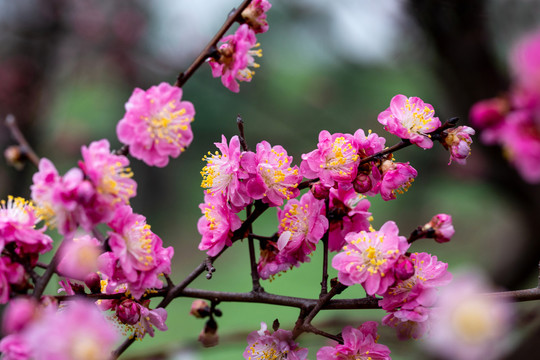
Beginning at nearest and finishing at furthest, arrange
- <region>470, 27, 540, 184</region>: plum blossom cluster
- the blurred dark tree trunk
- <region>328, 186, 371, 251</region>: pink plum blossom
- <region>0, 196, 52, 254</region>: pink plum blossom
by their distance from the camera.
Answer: <region>470, 27, 540, 184</region>: plum blossom cluster → <region>0, 196, 52, 254</region>: pink plum blossom → <region>328, 186, 371, 251</region>: pink plum blossom → the blurred dark tree trunk

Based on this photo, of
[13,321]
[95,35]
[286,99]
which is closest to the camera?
Answer: [13,321]

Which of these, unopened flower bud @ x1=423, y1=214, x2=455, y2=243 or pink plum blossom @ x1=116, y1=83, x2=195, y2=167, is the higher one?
pink plum blossom @ x1=116, y1=83, x2=195, y2=167

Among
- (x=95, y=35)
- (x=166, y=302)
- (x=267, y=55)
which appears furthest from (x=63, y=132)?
(x=166, y=302)

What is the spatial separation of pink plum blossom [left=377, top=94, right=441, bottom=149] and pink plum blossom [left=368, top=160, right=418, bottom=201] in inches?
1.4

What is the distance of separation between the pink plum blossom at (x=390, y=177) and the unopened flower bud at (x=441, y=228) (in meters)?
0.06

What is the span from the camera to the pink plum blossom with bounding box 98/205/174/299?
1.76ft

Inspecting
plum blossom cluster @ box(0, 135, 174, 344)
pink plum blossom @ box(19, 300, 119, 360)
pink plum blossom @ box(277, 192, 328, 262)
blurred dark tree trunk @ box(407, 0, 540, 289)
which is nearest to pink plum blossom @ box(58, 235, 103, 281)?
plum blossom cluster @ box(0, 135, 174, 344)

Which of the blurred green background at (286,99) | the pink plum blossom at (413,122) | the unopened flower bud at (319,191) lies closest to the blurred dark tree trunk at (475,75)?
the blurred green background at (286,99)

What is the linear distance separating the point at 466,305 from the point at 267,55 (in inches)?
148

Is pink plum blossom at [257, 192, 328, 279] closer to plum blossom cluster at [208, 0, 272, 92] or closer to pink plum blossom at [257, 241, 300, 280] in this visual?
pink plum blossom at [257, 241, 300, 280]

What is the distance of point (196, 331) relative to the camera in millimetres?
2414

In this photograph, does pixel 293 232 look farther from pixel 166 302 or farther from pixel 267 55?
pixel 267 55

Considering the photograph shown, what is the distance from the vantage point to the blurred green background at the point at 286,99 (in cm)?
153

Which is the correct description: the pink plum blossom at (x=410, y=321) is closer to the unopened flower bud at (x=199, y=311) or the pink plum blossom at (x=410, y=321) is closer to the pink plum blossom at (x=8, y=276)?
the unopened flower bud at (x=199, y=311)
